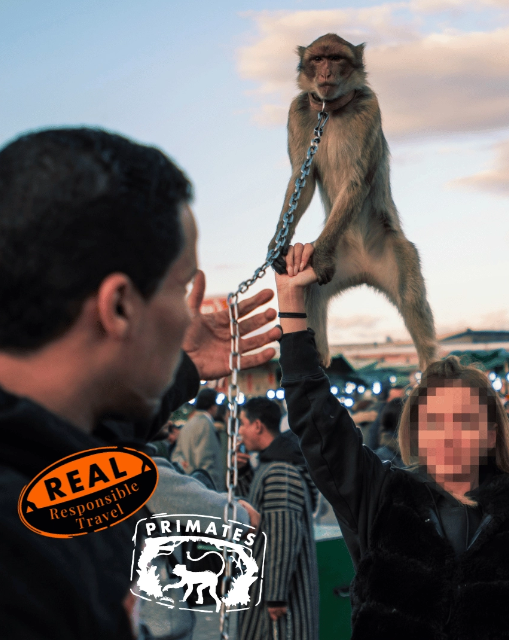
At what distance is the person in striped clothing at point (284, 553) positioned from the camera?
3.69 metres

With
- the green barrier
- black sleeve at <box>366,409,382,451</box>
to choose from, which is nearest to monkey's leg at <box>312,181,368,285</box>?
the green barrier

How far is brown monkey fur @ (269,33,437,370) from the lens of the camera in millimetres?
2314

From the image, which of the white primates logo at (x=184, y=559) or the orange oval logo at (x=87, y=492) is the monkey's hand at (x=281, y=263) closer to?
the white primates logo at (x=184, y=559)

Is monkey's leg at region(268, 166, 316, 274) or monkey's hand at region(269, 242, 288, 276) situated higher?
monkey's leg at region(268, 166, 316, 274)

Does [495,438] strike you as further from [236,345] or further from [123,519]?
[123,519]

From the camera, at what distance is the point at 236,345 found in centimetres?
156

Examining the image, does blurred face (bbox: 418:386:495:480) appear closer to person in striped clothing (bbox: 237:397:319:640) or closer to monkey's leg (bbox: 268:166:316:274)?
monkey's leg (bbox: 268:166:316:274)

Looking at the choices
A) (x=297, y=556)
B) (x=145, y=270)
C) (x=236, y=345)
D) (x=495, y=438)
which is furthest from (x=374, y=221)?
(x=297, y=556)

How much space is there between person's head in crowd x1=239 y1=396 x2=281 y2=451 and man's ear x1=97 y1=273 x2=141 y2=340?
12.6 ft

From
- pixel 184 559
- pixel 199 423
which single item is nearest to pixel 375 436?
pixel 199 423

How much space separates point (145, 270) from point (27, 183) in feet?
0.56

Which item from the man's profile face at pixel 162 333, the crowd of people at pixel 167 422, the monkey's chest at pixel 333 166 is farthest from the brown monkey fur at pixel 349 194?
the man's profile face at pixel 162 333

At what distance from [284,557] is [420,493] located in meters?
1.82

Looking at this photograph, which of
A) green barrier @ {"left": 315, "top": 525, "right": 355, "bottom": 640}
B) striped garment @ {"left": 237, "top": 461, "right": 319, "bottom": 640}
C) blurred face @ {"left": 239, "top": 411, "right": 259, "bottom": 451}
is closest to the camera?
striped garment @ {"left": 237, "top": 461, "right": 319, "bottom": 640}
